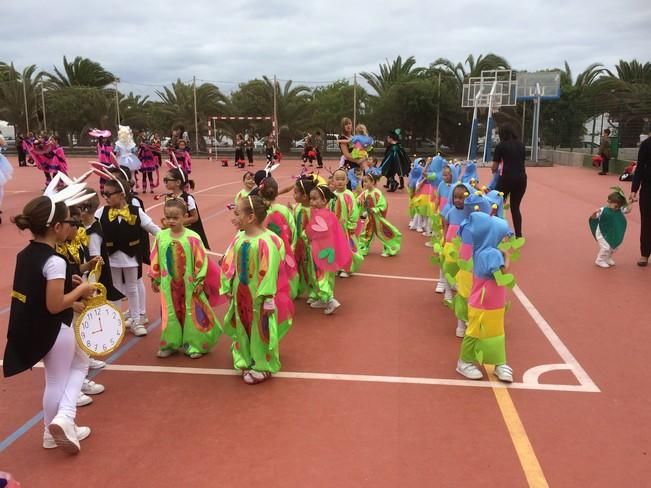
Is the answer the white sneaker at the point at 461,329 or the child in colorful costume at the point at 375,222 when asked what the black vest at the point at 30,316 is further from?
the child in colorful costume at the point at 375,222

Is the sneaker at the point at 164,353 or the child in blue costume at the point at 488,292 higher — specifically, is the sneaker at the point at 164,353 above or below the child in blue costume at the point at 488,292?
below

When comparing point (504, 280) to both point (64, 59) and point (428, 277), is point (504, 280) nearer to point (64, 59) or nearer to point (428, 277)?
point (428, 277)

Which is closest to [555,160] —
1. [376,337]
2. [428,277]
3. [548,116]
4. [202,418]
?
[548,116]

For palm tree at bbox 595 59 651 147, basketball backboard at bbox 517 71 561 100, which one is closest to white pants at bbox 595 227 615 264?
palm tree at bbox 595 59 651 147

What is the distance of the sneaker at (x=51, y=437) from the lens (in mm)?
3652

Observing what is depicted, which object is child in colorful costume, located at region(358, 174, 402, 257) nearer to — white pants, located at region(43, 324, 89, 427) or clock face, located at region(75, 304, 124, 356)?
clock face, located at region(75, 304, 124, 356)

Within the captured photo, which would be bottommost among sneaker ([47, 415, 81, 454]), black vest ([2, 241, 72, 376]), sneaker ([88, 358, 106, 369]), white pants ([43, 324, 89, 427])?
sneaker ([88, 358, 106, 369])

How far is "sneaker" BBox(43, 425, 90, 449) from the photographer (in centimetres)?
365


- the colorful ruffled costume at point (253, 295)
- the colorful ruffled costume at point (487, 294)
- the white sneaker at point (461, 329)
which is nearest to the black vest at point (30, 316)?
the colorful ruffled costume at point (253, 295)

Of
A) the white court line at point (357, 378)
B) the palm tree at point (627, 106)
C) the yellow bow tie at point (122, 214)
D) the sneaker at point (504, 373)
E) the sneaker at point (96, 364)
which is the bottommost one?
the white court line at point (357, 378)

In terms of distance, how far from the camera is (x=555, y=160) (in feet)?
106

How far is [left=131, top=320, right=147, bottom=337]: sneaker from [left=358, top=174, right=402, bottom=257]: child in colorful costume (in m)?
4.08

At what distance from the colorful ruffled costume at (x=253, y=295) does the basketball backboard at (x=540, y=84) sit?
27.8 meters

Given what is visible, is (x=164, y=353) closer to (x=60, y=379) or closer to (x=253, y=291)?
(x=253, y=291)
